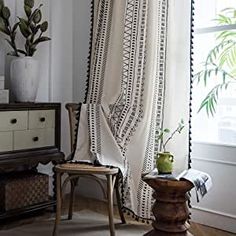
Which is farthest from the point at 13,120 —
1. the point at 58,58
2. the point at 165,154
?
the point at 165,154

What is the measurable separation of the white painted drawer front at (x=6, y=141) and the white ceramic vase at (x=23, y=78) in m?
0.39

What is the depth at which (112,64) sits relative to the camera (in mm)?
3369

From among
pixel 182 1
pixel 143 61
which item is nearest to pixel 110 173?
pixel 143 61

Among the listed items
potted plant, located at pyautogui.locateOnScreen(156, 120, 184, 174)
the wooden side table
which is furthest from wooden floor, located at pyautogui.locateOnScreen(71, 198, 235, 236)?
potted plant, located at pyautogui.locateOnScreen(156, 120, 184, 174)

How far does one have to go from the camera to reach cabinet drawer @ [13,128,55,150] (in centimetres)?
314

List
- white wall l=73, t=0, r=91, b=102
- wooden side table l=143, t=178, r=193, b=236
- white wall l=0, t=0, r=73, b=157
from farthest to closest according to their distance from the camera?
white wall l=73, t=0, r=91, b=102 < white wall l=0, t=0, r=73, b=157 < wooden side table l=143, t=178, r=193, b=236

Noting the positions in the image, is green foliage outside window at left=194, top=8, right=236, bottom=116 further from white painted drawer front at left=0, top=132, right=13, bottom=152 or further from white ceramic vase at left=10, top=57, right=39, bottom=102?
white painted drawer front at left=0, top=132, right=13, bottom=152

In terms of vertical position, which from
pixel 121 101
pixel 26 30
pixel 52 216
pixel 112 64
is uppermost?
pixel 26 30

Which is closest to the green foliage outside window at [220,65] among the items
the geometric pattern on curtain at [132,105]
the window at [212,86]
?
the window at [212,86]

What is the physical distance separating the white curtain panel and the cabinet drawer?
318 millimetres

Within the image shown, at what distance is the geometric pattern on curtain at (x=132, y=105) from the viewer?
3113 millimetres

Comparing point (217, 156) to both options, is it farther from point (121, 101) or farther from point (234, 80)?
point (121, 101)

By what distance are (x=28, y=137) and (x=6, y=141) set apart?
214 millimetres

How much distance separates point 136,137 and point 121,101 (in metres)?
0.33
